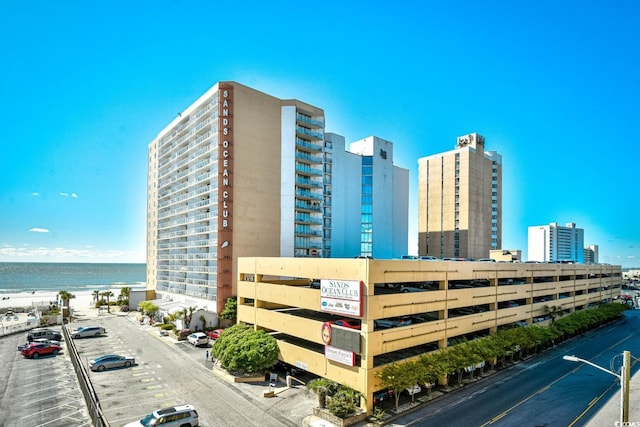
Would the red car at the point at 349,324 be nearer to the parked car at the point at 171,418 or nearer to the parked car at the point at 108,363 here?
the parked car at the point at 171,418

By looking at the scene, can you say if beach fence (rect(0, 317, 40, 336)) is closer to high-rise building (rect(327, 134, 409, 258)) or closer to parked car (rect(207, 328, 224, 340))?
parked car (rect(207, 328, 224, 340))

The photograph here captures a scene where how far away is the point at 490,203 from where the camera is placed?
126 meters

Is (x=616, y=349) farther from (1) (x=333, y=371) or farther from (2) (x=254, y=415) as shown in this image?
(2) (x=254, y=415)

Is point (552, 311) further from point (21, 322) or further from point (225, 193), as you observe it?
point (21, 322)

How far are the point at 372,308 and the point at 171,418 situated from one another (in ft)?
61.2

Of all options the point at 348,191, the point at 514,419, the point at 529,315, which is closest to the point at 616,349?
the point at 529,315

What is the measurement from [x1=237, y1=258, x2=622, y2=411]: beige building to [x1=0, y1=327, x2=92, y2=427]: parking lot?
20462 millimetres

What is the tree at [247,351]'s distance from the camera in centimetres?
4166

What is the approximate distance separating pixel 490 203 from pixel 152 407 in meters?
119

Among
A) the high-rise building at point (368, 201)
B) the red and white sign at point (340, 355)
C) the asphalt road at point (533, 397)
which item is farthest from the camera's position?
the high-rise building at point (368, 201)

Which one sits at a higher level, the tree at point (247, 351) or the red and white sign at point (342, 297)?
the red and white sign at point (342, 297)

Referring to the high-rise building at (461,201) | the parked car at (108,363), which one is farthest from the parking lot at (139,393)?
the high-rise building at (461,201)

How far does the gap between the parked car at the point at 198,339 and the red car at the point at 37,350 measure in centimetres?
1847

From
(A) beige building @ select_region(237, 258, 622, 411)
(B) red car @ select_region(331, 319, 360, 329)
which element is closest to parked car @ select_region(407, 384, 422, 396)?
(A) beige building @ select_region(237, 258, 622, 411)
